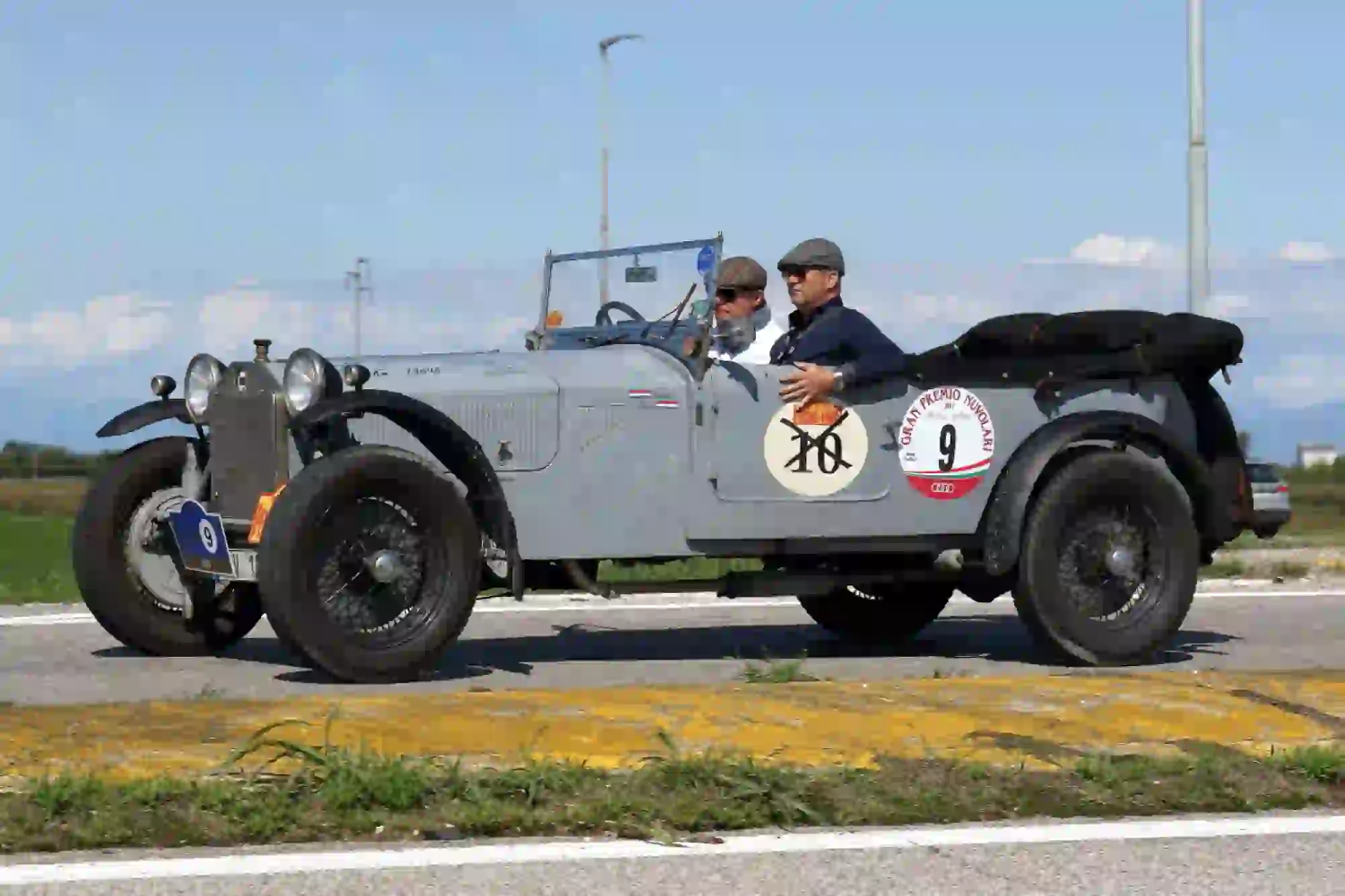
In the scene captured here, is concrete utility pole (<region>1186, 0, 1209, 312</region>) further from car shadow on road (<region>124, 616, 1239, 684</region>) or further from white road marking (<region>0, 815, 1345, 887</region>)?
white road marking (<region>0, 815, 1345, 887</region>)

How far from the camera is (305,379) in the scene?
29.0 feet

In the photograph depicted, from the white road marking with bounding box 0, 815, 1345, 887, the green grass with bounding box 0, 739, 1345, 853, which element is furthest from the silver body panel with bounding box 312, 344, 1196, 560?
the white road marking with bounding box 0, 815, 1345, 887

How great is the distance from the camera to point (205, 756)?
6180mm

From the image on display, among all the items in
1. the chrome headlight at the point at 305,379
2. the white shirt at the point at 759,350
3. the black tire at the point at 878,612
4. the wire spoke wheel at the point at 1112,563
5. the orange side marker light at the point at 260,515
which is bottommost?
the black tire at the point at 878,612

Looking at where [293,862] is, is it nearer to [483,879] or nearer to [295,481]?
[483,879]

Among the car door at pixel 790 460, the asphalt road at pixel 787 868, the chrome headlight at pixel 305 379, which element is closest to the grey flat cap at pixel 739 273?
the car door at pixel 790 460

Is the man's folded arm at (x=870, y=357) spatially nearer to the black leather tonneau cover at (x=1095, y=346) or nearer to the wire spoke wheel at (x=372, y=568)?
the black leather tonneau cover at (x=1095, y=346)

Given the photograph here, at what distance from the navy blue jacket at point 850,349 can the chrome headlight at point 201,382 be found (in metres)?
2.40

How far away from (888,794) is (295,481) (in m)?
3.35

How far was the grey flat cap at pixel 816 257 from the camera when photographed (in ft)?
33.1

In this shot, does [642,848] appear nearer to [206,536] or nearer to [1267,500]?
[206,536]

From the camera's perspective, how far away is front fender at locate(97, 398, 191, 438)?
9.80 meters

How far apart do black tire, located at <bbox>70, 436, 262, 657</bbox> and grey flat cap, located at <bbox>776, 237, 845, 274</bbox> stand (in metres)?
2.80

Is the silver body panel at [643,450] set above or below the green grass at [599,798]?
above
